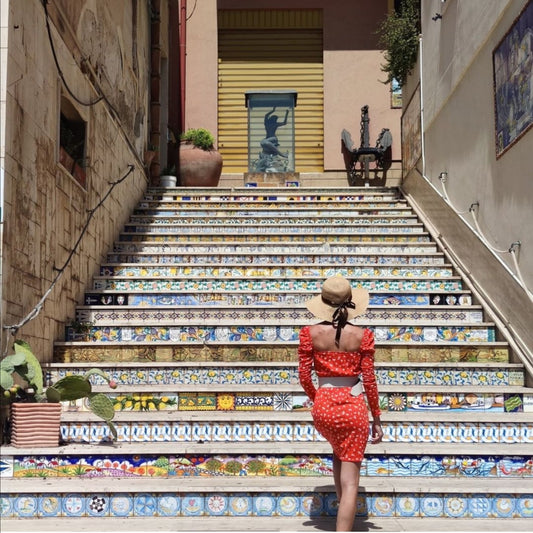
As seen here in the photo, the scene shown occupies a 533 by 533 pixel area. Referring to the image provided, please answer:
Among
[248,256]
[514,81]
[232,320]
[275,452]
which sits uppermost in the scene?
[514,81]

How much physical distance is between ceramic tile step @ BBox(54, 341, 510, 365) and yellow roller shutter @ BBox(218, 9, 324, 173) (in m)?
9.01

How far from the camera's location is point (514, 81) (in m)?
6.89

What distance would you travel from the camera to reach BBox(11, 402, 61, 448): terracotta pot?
5246 millimetres

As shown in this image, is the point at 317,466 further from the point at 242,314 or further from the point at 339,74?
the point at 339,74

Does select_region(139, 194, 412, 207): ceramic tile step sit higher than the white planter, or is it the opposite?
the white planter

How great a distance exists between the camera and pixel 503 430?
561 centimetres

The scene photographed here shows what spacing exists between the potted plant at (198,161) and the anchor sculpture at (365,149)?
2587mm

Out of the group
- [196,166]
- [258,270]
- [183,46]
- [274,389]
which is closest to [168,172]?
[196,166]

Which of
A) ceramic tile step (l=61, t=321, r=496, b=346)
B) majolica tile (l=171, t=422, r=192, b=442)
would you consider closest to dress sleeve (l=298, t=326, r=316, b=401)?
majolica tile (l=171, t=422, r=192, b=442)

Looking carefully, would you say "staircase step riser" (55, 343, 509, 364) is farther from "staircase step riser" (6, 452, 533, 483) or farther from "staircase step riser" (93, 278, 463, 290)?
"staircase step riser" (6, 452, 533, 483)

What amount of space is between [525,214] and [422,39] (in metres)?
4.70

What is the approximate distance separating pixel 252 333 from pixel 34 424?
2.38 metres

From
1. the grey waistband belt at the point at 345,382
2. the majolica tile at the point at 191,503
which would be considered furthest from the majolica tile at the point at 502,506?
the majolica tile at the point at 191,503

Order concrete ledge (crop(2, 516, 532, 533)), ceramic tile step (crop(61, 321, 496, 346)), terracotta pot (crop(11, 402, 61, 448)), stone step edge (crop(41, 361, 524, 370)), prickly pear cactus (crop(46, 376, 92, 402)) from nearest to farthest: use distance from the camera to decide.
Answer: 1. concrete ledge (crop(2, 516, 532, 533))
2. terracotta pot (crop(11, 402, 61, 448))
3. prickly pear cactus (crop(46, 376, 92, 402))
4. stone step edge (crop(41, 361, 524, 370))
5. ceramic tile step (crop(61, 321, 496, 346))
